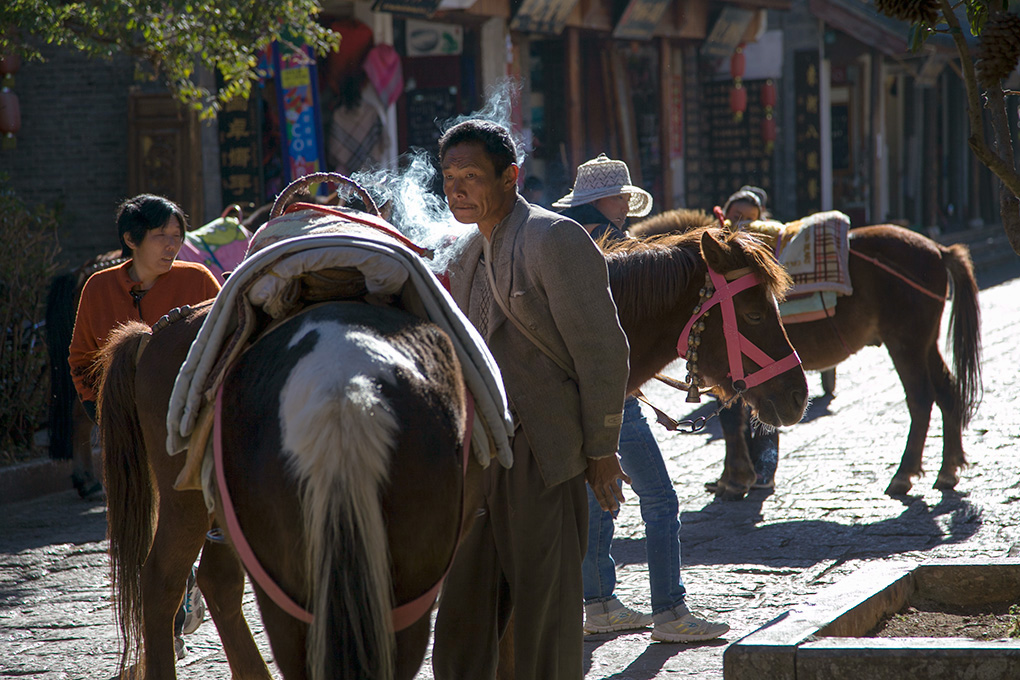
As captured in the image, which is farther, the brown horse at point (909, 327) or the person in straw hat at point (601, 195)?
the brown horse at point (909, 327)

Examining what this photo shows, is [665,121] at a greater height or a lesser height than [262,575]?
greater

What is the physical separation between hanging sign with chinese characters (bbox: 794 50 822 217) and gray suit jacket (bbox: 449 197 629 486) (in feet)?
59.4

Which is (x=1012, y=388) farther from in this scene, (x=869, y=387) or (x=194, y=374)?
(x=194, y=374)

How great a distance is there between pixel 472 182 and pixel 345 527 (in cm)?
131

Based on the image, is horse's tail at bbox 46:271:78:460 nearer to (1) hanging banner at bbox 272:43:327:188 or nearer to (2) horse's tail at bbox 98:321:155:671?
(2) horse's tail at bbox 98:321:155:671

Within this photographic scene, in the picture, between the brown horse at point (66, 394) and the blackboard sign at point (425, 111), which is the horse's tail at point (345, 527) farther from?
the blackboard sign at point (425, 111)

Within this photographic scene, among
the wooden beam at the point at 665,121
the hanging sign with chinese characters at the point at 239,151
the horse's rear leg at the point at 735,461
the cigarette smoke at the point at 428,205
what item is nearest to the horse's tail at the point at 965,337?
the horse's rear leg at the point at 735,461

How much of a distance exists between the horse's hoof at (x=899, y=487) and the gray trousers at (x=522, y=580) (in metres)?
3.93

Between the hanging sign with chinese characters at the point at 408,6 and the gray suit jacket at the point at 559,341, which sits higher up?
the hanging sign with chinese characters at the point at 408,6

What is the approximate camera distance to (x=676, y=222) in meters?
5.65

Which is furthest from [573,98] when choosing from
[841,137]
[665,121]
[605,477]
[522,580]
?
[522,580]

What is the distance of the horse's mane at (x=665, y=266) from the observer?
13.2ft

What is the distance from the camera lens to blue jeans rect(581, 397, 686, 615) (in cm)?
444

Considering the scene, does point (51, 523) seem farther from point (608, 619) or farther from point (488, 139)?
point (488, 139)
